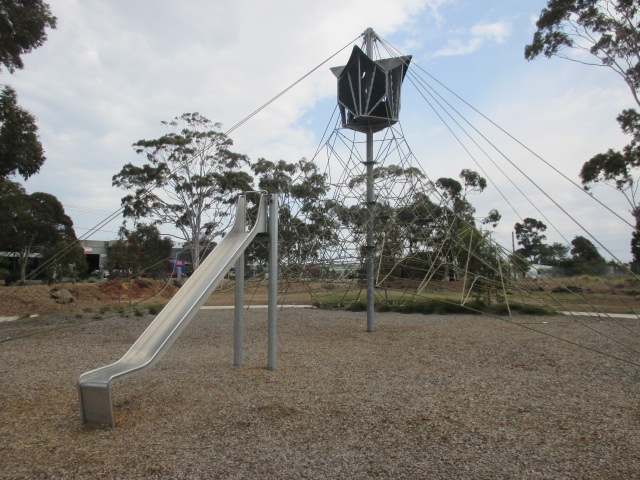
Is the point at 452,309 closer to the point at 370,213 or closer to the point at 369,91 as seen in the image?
the point at 370,213

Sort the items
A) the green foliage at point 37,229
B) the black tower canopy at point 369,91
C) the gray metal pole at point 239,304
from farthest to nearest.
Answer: the green foliage at point 37,229
the black tower canopy at point 369,91
the gray metal pole at point 239,304

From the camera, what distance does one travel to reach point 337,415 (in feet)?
13.2

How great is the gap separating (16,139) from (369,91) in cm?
923

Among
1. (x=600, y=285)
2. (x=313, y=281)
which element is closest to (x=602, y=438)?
(x=313, y=281)

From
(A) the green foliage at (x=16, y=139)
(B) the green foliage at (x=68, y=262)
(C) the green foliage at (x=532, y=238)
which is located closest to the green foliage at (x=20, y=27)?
(A) the green foliage at (x=16, y=139)

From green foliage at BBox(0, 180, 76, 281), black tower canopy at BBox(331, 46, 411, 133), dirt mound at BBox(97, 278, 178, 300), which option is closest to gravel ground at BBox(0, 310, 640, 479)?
black tower canopy at BBox(331, 46, 411, 133)

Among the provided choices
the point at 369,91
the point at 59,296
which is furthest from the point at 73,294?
the point at 369,91

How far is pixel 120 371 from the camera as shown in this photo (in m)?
3.85

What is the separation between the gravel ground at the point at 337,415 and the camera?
10.0 feet

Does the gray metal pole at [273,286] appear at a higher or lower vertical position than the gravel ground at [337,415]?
higher

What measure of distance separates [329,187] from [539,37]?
13182 mm

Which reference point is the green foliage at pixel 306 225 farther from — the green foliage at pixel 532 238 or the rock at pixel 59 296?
the green foliage at pixel 532 238

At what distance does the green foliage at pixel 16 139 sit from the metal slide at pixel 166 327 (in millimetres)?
9308

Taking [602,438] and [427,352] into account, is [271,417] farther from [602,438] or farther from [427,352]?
[427,352]
